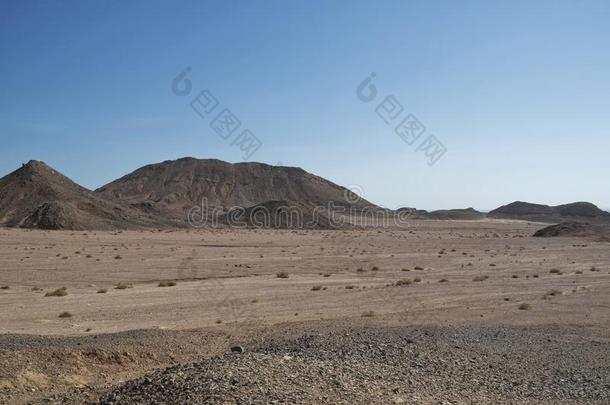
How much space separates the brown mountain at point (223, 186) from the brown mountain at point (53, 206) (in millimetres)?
45344

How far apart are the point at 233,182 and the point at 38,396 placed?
154m

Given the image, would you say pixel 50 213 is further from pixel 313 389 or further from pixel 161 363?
pixel 313 389

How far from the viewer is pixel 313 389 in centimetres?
831

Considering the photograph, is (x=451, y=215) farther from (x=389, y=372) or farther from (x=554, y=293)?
(x=389, y=372)

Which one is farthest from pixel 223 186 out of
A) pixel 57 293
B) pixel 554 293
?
pixel 554 293

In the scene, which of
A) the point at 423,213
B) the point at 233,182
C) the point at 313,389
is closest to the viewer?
the point at 313,389

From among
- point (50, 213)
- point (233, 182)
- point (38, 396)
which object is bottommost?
point (38, 396)

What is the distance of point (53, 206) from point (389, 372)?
267 ft

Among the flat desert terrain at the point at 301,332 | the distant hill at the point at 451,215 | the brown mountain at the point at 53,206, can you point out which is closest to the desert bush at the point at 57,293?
the flat desert terrain at the point at 301,332

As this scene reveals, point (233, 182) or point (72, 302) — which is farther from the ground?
point (233, 182)

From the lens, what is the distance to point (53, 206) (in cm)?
8181

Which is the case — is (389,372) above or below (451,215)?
below

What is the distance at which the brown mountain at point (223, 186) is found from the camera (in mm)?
153000

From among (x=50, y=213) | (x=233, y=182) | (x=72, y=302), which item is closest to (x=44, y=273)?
(x=72, y=302)
